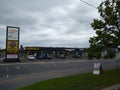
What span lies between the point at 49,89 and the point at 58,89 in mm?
542

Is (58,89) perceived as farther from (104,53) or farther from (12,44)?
(12,44)

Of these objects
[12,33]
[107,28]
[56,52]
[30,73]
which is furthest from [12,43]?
[56,52]

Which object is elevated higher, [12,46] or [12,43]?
[12,43]

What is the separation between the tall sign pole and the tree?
123 ft

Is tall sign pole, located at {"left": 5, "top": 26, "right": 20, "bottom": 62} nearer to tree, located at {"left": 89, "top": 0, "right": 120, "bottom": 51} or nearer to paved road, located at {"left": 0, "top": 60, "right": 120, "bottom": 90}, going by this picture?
paved road, located at {"left": 0, "top": 60, "right": 120, "bottom": 90}

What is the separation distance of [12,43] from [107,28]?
3895cm

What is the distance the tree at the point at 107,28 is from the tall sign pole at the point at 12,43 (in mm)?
37412

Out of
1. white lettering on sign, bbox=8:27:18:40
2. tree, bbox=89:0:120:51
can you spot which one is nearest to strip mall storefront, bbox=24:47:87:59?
white lettering on sign, bbox=8:27:18:40

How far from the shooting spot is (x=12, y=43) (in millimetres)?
58844

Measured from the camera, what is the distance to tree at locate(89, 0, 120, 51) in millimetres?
22500

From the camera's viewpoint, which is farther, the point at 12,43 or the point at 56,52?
the point at 56,52

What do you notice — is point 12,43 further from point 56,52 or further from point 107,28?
point 56,52

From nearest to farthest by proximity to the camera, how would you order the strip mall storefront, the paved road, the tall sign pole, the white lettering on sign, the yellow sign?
the paved road
the tall sign pole
the yellow sign
the white lettering on sign
the strip mall storefront

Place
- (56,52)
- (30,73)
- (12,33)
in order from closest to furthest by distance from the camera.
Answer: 1. (30,73)
2. (12,33)
3. (56,52)
